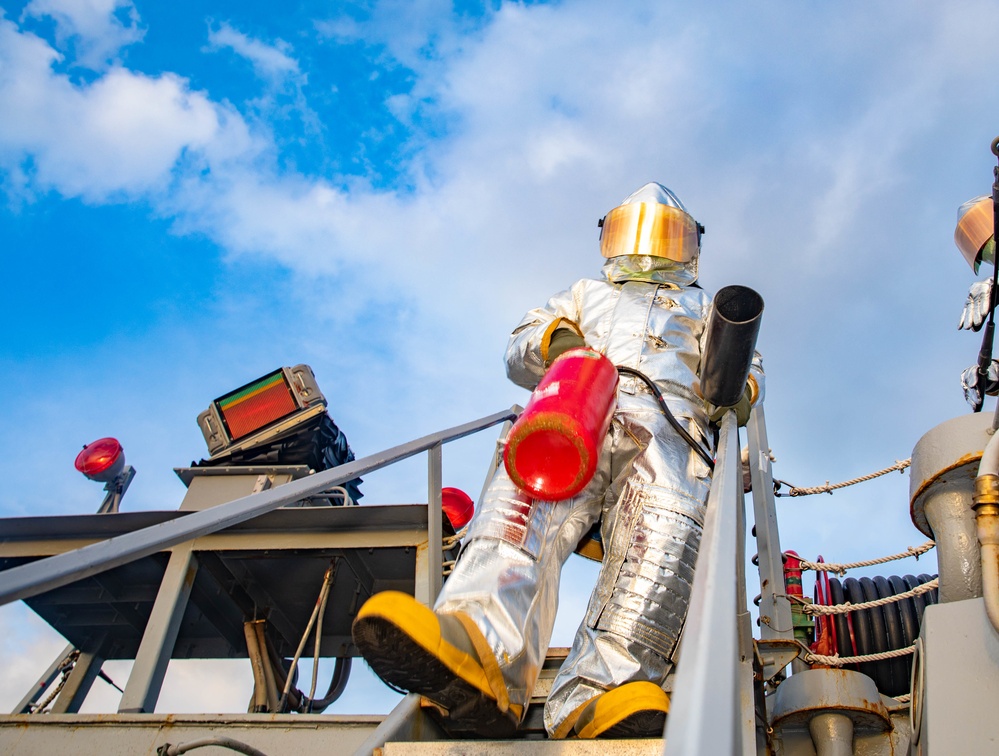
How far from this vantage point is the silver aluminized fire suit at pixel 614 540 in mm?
2354

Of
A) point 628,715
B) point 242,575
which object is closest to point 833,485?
point 628,715

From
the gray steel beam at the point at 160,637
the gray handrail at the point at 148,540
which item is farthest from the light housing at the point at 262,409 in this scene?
the gray handrail at the point at 148,540

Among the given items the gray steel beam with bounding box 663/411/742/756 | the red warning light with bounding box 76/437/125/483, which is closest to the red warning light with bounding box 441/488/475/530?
the red warning light with bounding box 76/437/125/483

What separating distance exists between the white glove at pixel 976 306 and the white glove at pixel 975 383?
22 cm

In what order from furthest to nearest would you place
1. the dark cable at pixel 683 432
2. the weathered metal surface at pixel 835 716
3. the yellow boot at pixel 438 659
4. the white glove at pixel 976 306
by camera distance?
the white glove at pixel 976 306
the weathered metal surface at pixel 835 716
the dark cable at pixel 683 432
the yellow boot at pixel 438 659

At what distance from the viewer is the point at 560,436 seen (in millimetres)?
2566

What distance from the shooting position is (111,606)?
235 inches

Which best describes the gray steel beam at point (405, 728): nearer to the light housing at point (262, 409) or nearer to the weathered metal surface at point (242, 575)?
the weathered metal surface at point (242, 575)

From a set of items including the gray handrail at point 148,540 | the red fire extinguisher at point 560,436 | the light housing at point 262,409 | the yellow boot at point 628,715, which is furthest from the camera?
the light housing at point 262,409

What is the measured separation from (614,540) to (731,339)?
2.44ft

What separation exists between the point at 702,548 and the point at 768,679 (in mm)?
2095

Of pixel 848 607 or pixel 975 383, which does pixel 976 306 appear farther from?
pixel 848 607

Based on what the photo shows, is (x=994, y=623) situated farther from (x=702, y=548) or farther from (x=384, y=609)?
(x=384, y=609)

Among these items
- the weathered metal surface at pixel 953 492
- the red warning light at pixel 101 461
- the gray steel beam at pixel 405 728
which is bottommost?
the gray steel beam at pixel 405 728
